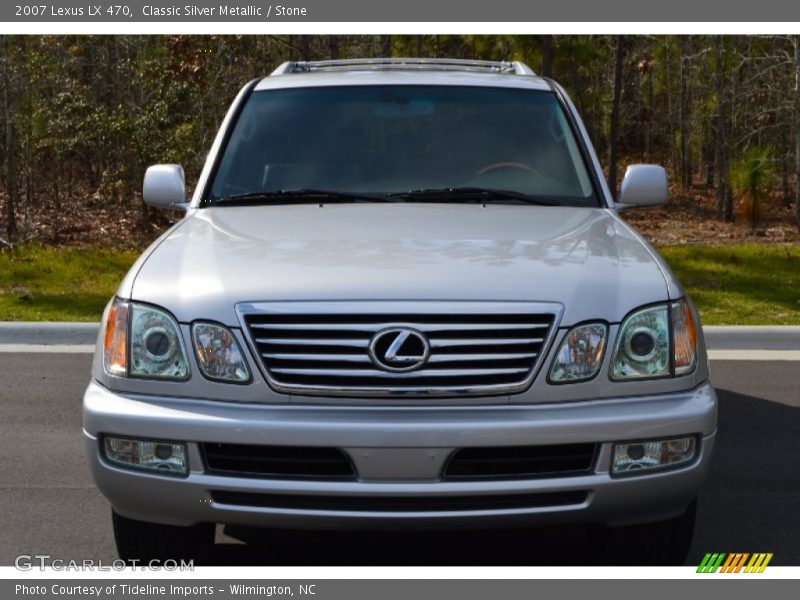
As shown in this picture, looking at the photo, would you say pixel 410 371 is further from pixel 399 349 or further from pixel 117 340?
pixel 117 340

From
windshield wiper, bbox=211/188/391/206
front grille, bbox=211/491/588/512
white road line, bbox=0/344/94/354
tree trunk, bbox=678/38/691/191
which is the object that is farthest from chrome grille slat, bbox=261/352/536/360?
tree trunk, bbox=678/38/691/191

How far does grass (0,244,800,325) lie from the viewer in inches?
433

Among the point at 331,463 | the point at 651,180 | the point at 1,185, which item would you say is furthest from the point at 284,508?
the point at 1,185

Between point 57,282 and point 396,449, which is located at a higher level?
point 396,449

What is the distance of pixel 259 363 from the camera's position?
155 inches

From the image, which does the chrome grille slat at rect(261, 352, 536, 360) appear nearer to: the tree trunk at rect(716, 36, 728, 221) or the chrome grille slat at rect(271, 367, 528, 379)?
the chrome grille slat at rect(271, 367, 528, 379)

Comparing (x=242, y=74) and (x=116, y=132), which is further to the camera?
(x=242, y=74)

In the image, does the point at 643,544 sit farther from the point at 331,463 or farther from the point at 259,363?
the point at 259,363

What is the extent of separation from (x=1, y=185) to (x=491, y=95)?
1922 centimetres

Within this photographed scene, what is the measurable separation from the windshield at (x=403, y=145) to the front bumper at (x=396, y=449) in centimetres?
160

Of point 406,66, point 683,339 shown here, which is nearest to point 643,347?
point 683,339

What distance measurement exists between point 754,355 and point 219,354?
247 inches

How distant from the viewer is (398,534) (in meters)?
5.05

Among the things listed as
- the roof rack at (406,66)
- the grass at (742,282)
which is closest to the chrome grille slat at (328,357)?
the roof rack at (406,66)
